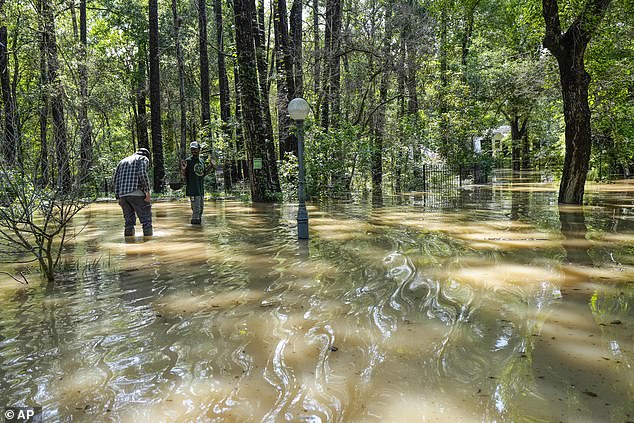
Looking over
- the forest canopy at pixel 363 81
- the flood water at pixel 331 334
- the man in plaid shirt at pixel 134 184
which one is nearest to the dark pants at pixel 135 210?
the man in plaid shirt at pixel 134 184

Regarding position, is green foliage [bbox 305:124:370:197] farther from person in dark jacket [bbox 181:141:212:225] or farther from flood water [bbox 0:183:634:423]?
flood water [bbox 0:183:634:423]

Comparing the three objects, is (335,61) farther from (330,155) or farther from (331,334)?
(331,334)

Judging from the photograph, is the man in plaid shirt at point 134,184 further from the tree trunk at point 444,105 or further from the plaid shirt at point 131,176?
the tree trunk at point 444,105

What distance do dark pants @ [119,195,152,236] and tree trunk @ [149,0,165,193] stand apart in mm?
14470

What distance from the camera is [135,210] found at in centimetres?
888

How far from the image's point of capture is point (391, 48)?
18.7 metres

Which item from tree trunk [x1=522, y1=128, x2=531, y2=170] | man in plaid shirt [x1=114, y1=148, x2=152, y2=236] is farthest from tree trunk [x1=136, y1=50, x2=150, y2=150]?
tree trunk [x1=522, y1=128, x2=531, y2=170]

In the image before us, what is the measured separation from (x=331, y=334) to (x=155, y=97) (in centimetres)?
2170

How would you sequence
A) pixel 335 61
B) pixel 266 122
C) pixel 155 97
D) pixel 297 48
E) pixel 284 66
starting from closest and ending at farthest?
pixel 266 122, pixel 284 66, pixel 297 48, pixel 335 61, pixel 155 97

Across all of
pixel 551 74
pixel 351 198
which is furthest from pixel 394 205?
pixel 551 74

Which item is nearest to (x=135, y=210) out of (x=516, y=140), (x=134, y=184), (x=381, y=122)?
(x=134, y=184)

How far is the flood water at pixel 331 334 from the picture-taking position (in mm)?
2717

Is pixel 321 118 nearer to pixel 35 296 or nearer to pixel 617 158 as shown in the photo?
pixel 617 158

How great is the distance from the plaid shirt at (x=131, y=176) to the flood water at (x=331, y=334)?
1.46 metres
